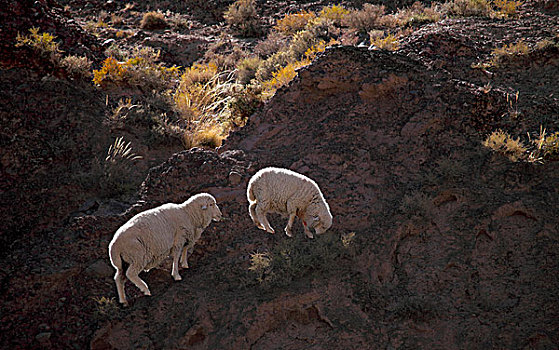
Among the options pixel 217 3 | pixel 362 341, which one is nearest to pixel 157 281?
pixel 362 341

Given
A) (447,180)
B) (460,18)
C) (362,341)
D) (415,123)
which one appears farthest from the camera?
(460,18)

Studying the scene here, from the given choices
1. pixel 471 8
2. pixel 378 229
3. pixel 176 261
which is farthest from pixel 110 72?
pixel 471 8

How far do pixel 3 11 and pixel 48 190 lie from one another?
6.56 meters

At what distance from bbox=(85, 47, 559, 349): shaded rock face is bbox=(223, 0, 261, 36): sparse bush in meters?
10.9

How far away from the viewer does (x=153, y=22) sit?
1888 centimetres

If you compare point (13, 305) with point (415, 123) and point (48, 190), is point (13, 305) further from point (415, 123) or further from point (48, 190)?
point (415, 123)

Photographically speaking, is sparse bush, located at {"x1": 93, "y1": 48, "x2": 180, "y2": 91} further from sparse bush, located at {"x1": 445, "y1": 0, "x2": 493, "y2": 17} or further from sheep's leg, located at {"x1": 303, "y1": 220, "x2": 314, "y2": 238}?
sparse bush, located at {"x1": 445, "y1": 0, "x2": 493, "y2": 17}

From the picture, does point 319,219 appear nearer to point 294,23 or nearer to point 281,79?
point 281,79

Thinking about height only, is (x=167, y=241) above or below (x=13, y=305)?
above

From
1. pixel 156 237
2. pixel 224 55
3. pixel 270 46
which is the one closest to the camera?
pixel 156 237

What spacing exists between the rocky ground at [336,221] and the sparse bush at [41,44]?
119 cm

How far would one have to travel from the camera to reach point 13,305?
225 inches

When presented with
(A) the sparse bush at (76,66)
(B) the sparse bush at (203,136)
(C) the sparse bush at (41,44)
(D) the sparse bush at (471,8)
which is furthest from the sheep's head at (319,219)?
(D) the sparse bush at (471,8)

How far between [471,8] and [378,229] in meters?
10.0
